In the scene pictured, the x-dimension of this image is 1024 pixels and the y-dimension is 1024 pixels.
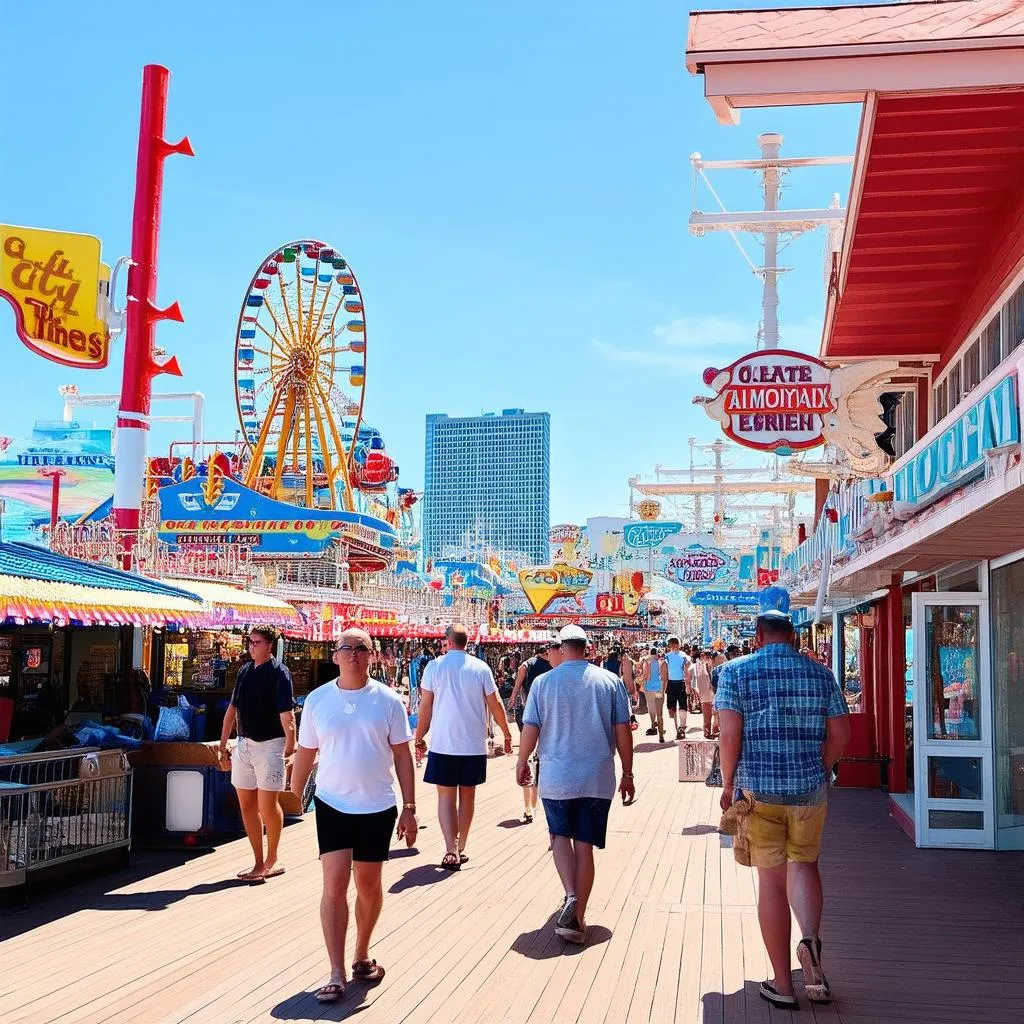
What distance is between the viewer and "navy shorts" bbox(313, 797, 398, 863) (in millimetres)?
4875

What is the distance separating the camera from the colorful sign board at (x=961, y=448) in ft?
17.0

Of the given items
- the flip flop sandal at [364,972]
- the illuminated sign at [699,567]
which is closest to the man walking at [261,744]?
the flip flop sandal at [364,972]

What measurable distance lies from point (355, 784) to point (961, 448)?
3565mm

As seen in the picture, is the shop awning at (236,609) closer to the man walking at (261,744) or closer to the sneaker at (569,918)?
the man walking at (261,744)

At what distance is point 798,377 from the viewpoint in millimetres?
9094

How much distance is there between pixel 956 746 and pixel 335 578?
15.6 metres

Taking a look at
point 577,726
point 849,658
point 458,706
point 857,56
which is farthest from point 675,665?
point 857,56

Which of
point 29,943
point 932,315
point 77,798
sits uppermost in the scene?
point 932,315

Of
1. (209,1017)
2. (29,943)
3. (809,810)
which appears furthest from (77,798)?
(809,810)

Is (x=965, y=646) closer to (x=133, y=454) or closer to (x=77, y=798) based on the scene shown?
(x=77, y=798)

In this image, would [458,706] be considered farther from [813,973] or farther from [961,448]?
[961,448]

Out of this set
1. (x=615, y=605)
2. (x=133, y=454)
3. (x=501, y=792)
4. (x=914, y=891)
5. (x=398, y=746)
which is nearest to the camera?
(x=398, y=746)

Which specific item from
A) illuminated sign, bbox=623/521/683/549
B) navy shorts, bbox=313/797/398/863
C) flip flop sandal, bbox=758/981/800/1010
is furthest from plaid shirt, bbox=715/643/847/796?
illuminated sign, bbox=623/521/683/549

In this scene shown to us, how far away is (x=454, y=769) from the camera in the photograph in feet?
25.7
